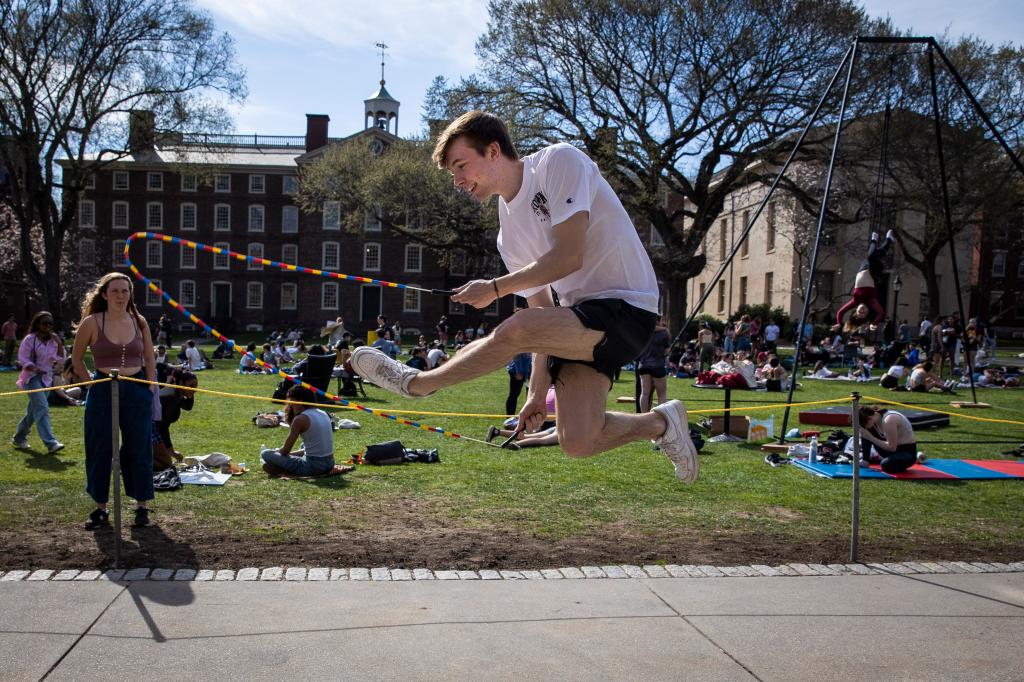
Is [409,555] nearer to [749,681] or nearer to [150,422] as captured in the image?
[150,422]

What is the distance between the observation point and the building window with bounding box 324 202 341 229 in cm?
6072

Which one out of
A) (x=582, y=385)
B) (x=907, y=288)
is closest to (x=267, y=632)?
(x=582, y=385)

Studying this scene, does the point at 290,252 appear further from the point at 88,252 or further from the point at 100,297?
the point at 100,297

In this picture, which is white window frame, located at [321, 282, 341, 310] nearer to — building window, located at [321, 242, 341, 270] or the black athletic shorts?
building window, located at [321, 242, 341, 270]

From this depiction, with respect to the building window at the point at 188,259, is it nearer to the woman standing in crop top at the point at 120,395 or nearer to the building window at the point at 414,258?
the building window at the point at 414,258

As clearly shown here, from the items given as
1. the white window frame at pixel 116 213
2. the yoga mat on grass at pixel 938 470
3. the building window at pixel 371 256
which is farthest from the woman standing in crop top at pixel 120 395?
the white window frame at pixel 116 213

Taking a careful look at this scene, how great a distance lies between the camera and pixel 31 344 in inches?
468

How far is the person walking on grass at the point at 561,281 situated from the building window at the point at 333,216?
187 ft

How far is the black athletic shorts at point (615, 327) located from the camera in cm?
436

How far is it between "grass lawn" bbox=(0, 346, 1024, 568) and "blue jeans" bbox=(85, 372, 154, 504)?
0.43m

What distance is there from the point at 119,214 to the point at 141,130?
29.2 m

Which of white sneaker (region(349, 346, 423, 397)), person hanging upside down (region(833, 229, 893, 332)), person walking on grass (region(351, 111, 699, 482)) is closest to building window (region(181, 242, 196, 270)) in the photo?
person hanging upside down (region(833, 229, 893, 332))

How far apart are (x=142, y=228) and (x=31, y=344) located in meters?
57.6

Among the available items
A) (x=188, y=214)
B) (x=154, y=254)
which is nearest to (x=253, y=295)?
(x=188, y=214)
